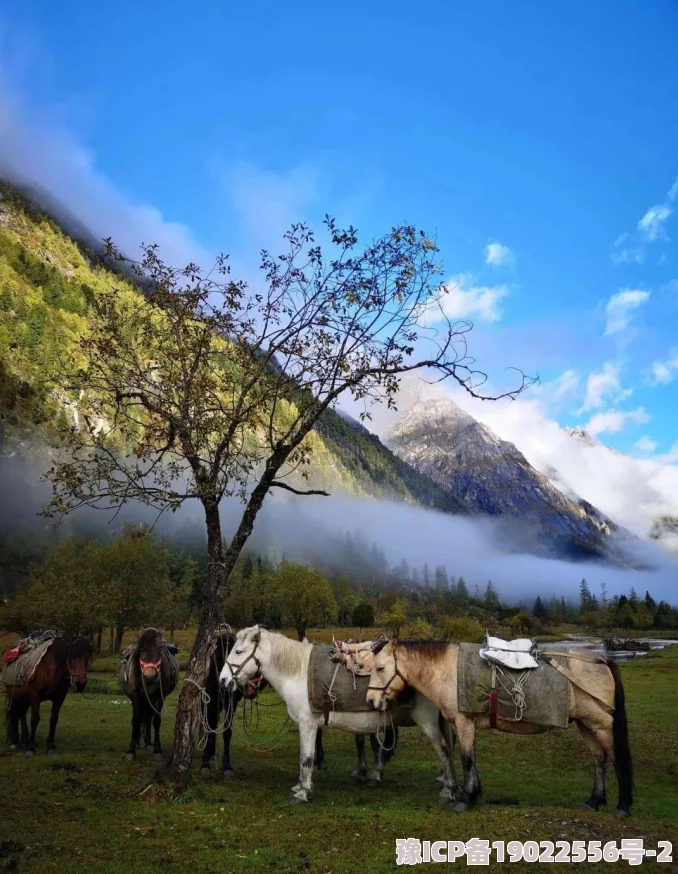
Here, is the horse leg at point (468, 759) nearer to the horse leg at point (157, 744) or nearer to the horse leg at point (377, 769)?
the horse leg at point (377, 769)

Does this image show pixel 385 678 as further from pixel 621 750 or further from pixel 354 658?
pixel 621 750

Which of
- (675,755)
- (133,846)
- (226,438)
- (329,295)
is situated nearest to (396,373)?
(329,295)

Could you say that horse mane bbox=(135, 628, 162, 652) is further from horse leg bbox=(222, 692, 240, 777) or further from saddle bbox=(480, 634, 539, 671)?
saddle bbox=(480, 634, 539, 671)

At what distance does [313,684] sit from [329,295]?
29.7 feet

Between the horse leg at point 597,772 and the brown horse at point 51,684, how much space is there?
12.1 meters

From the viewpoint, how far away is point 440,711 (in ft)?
38.3

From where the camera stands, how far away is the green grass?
795 centimetres

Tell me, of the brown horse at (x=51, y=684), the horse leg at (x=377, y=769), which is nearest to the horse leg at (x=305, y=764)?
the horse leg at (x=377, y=769)

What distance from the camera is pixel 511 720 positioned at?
426 inches

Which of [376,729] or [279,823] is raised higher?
[376,729]

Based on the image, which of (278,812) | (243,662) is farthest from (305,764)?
(243,662)

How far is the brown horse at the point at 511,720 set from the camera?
419 inches

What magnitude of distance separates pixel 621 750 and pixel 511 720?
2.03 meters

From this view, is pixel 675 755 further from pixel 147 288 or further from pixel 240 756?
pixel 147 288
